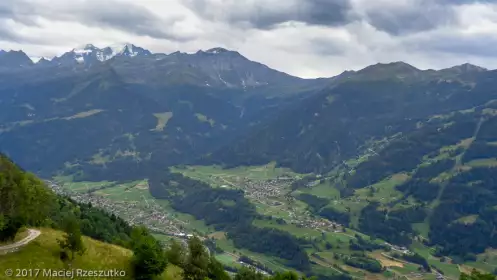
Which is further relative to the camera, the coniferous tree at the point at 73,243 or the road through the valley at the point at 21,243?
the coniferous tree at the point at 73,243

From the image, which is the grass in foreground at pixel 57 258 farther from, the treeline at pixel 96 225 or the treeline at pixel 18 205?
A: the treeline at pixel 96 225

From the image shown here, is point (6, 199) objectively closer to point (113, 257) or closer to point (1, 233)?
point (1, 233)

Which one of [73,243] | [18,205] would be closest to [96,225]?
[18,205]

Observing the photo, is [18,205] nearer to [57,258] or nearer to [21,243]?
[21,243]

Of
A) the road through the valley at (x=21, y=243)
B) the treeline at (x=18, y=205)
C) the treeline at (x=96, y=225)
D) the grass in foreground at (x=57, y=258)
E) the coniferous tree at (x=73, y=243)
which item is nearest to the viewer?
the grass in foreground at (x=57, y=258)

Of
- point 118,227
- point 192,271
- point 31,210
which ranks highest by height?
point 31,210

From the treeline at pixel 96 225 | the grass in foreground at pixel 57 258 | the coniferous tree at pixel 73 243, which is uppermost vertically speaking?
the coniferous tree at pixel 73 243

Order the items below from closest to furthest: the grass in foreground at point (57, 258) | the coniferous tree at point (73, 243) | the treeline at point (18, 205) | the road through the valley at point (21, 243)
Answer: the grass in foreground at point (57, 258) < the road through the valley at point (21, 243) < the coniferous tree at point (73, 243) < the treeline at point (18, 205)

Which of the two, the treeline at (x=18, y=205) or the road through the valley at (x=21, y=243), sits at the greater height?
the treeline at (x=18, y=205)

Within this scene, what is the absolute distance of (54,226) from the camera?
391 ft

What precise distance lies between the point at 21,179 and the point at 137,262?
50363 mm

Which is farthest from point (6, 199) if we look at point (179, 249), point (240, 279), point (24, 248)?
point (240, 279)

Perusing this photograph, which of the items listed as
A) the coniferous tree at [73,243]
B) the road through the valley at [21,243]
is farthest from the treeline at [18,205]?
the coniferous tree at [73,243]

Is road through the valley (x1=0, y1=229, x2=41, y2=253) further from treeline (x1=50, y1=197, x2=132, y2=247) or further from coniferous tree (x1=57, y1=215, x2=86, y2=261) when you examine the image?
treeline (x1=50, y1=197, x2=132, y2=247)
